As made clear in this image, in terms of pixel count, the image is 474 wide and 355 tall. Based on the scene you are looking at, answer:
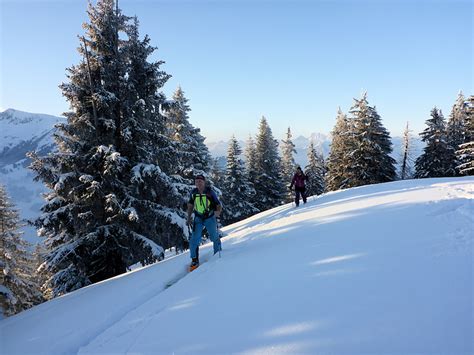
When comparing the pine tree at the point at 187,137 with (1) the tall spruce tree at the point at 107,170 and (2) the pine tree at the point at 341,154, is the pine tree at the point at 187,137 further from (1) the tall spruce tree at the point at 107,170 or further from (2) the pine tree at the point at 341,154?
(2) the pine tree at the point at 341,154

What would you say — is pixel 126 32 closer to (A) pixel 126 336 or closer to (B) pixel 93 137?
(B) pixel 93 137

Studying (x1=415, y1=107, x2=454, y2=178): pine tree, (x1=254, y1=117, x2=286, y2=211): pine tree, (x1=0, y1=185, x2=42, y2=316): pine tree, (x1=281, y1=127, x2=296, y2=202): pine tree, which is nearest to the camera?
Answer: (x1=0, y1=185, x2=42, y2=316): pine tree

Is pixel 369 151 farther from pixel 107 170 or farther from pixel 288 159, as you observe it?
pixel 107 170

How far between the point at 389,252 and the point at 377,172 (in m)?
30.5

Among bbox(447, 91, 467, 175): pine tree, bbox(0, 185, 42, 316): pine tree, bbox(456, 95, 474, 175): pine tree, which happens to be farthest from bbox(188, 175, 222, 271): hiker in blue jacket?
bbox(447, 91, 467, 175): pine tree

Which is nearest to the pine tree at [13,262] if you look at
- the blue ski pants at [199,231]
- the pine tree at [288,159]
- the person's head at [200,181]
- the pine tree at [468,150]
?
the blue ski pants at [199,231]

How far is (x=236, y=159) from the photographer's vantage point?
117 ft

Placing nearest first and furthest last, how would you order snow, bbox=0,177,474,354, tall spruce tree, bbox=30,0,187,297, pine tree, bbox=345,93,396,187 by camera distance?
snow, bbox=0,177,474,354
tall spruce tree, bbox=30,0,187,297
pine tree, bbox=345,93,396,187

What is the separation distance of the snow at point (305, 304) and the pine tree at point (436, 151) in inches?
1327

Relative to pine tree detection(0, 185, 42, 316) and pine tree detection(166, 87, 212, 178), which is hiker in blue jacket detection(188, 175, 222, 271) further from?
pine tree detection(0, 185, 42, 316)

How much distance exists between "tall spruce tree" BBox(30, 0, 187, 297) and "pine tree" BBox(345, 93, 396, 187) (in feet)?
83.4

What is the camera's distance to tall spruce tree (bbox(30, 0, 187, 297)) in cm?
1086

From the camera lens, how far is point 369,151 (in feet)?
104

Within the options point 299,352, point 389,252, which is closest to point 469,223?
point 389,252
